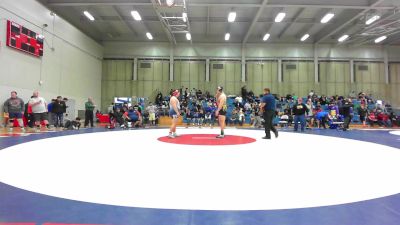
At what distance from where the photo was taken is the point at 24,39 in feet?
43.0

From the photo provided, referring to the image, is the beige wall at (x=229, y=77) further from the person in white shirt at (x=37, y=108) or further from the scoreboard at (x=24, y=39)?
the person in white shirt at (x=37, y=108)

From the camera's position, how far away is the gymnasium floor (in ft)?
6.46

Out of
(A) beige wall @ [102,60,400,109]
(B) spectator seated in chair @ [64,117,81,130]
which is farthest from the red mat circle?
(A) beige wall @ [102,60,400,109]

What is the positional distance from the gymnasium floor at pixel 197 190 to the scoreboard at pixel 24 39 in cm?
1074

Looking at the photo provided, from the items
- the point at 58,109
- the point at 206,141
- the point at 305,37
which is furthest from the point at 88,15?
the point at 305,37

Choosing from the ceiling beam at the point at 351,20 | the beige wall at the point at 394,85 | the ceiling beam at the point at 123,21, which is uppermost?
the ceiling beam at the point at 123,21

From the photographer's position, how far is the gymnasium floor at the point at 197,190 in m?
1.97

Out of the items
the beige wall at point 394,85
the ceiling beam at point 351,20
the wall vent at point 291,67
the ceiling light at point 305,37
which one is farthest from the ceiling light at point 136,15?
the beige wall at point 394,85

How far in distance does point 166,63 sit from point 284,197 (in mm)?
22644

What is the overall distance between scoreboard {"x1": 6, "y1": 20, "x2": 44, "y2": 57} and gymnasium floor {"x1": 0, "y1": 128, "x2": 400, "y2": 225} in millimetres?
10736

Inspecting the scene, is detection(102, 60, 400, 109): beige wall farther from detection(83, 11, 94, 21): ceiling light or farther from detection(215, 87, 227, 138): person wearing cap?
detection(215, 87, 227, 138): person wearing cap

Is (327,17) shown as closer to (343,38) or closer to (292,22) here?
(292,22)

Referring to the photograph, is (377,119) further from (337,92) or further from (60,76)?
(60,76)

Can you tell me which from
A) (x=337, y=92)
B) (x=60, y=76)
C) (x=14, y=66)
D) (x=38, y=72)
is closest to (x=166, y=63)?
(x=60, y=76)
